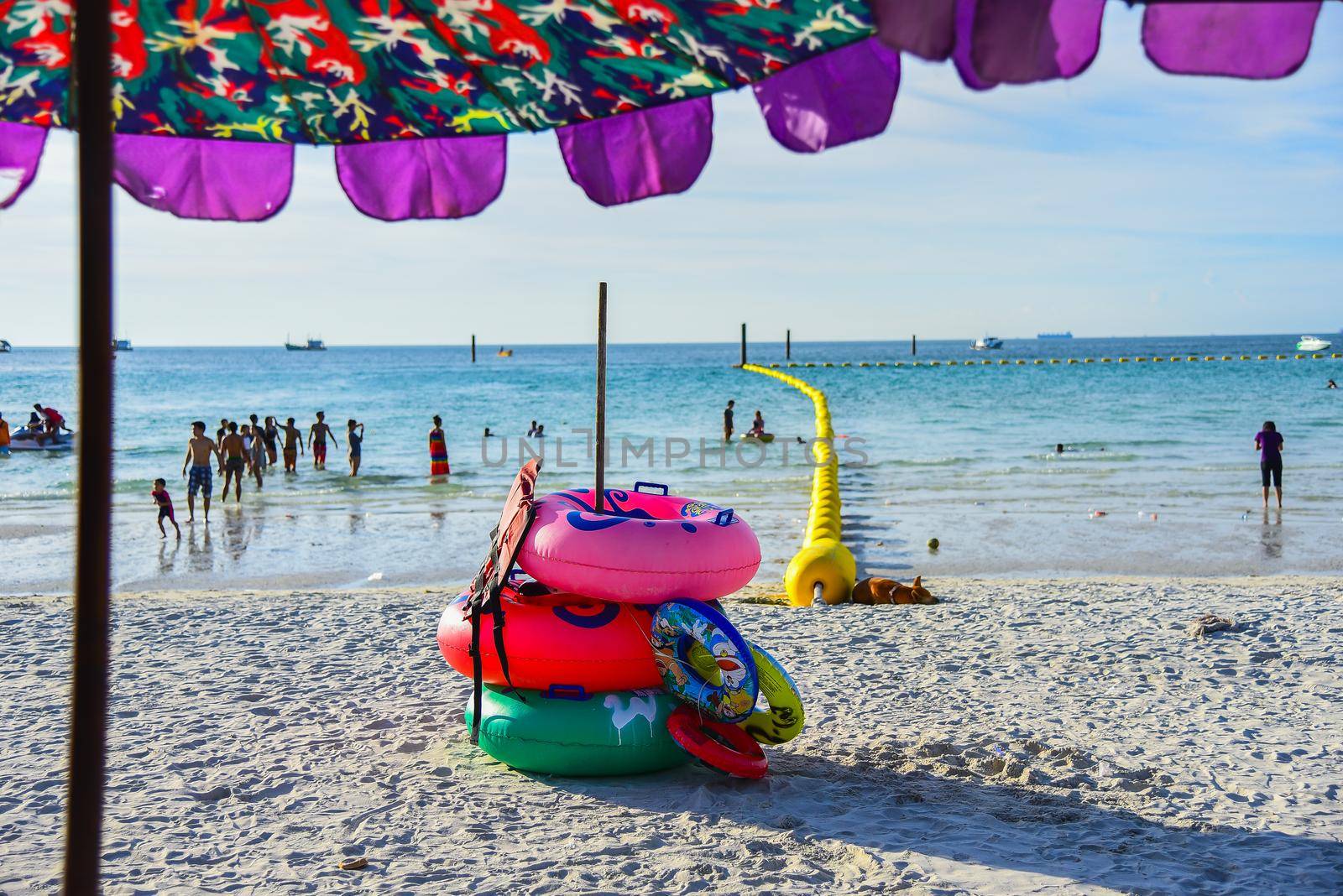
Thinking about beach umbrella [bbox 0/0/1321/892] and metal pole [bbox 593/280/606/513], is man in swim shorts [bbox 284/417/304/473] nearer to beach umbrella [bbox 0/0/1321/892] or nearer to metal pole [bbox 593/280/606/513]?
metal pole [bbox 593/280/606/513]

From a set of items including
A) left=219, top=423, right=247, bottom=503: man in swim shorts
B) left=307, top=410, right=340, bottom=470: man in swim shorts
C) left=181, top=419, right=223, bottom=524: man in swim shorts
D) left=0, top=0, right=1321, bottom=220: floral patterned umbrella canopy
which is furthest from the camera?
left=307, top=410, right=340, bottom=470: man in swim shorts

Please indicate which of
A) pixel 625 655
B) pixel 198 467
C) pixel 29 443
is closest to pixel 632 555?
pixel 625 655

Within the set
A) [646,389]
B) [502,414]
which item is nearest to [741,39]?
[502,414]

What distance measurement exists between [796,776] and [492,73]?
3.54 metres

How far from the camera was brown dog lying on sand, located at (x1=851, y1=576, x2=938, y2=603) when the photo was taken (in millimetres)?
9016

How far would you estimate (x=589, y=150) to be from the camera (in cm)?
304

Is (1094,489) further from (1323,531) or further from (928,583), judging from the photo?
(928,583)

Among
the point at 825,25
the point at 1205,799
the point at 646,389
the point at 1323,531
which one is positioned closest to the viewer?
the point at 825,25

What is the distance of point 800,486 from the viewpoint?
1897 cm

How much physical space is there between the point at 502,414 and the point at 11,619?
35287 millimetres

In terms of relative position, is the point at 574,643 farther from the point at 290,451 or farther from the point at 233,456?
the point at 290,451
